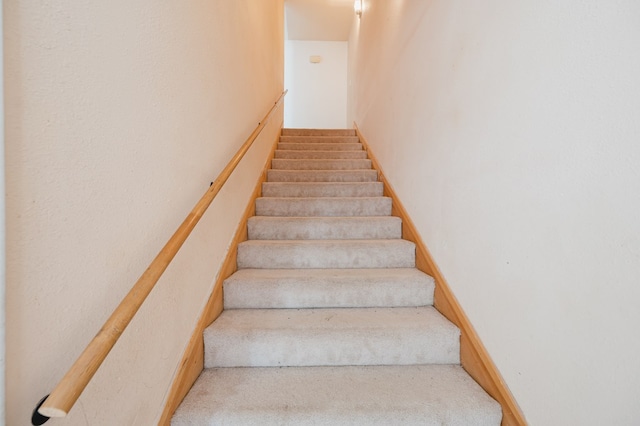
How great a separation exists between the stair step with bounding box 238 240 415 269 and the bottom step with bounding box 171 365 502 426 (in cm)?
63

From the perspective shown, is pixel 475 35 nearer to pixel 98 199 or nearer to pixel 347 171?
pixel 98 199

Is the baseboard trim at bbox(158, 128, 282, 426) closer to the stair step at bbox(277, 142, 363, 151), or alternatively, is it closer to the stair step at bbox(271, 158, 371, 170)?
the stair step at bbox(271, 158, 371, 170)

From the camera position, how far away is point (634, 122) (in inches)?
23.6

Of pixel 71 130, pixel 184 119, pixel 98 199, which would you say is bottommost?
pixel 98 199

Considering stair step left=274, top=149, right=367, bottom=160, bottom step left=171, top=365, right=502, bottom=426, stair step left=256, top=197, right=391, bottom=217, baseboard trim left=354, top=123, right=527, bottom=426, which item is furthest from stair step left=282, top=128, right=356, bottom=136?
bottom step left=171, top=365, right=502, bottom=426

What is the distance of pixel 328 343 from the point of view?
1.21 m

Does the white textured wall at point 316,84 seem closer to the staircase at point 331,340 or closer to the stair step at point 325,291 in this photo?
the staircase at point 331,340

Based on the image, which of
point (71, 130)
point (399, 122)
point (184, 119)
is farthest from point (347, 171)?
point (71, 130)

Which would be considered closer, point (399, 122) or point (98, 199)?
point (98, 199)

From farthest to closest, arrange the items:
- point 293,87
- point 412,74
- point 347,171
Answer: point 293,87, point 347,171, point 412,74

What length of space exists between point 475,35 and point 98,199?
56.0 inches

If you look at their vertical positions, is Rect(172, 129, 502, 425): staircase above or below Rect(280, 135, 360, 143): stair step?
below

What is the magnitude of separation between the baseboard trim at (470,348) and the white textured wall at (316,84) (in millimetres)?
4931

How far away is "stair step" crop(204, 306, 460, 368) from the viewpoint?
1.19 m
